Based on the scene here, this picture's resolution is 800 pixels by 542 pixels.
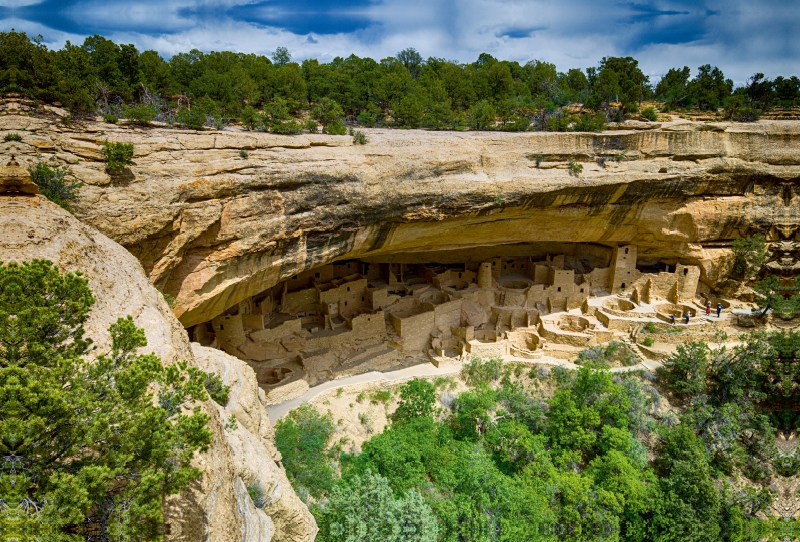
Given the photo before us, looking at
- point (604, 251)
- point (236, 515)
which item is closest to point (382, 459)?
point (236, 515)

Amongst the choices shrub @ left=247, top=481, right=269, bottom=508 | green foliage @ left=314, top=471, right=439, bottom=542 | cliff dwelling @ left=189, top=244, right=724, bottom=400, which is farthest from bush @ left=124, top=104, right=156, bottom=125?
green foliage @ left=314, top=471, right=439, bottom=542

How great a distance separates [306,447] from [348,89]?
62.1 ft

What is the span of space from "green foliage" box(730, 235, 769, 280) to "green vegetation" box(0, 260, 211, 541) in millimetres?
21906

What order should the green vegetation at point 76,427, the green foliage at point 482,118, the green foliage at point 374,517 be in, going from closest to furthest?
the green vegetation at point 76,427, the green foliage at point 374,517, the green foliage at point 482,118

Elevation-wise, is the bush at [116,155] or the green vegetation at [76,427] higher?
the bush at [116,155]

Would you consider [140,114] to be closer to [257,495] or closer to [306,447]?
[306,447]

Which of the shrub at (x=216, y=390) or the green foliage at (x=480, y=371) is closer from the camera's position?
the shrub at (x=216, y=390)

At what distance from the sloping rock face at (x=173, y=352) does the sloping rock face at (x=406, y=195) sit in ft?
7.14

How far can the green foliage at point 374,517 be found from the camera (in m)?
9.87

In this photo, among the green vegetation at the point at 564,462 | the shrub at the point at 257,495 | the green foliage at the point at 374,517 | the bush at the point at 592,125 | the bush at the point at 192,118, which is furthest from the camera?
the bush at the point at 592,125

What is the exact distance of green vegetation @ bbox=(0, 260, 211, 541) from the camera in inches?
151

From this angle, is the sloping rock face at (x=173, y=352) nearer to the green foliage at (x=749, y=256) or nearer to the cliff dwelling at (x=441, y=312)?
the cliff dwelling at (x=441, y=312)

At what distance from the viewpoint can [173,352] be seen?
20.4 ft

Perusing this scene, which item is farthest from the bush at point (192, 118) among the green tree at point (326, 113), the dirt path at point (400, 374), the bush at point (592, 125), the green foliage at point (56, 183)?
the bush at point (592, 125)
